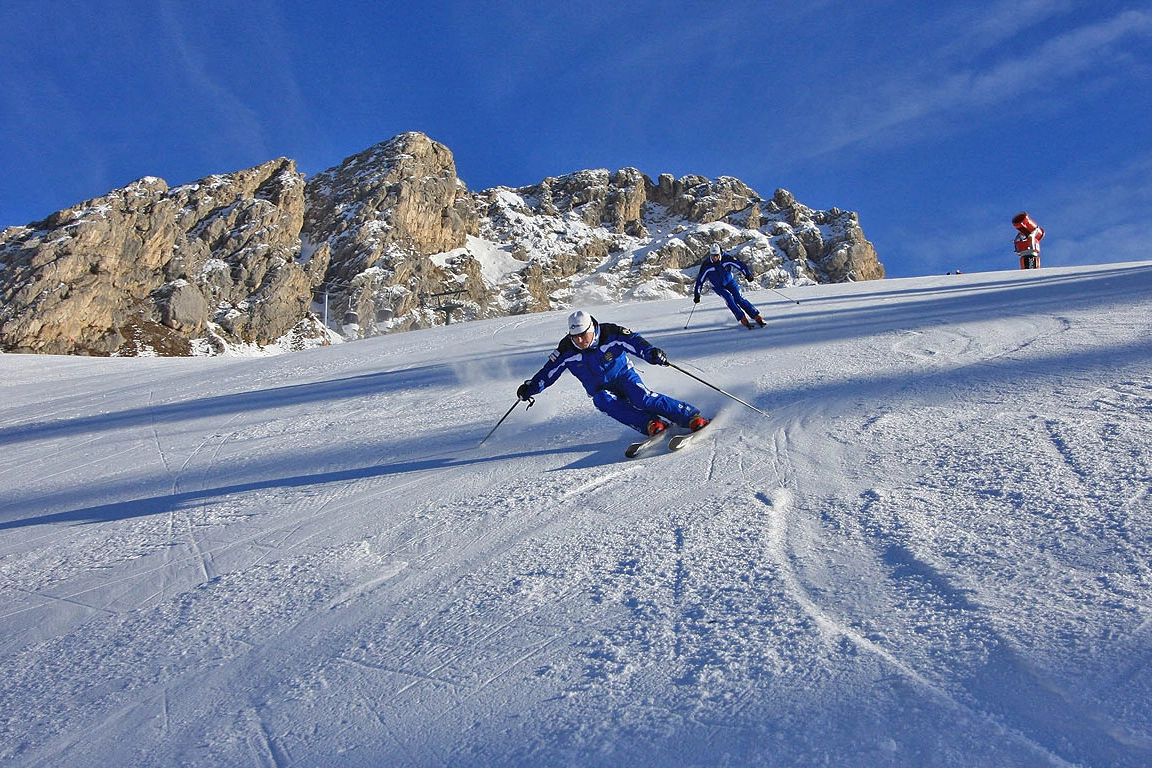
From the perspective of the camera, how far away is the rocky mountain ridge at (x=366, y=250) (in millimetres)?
78562

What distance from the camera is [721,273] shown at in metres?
12.6

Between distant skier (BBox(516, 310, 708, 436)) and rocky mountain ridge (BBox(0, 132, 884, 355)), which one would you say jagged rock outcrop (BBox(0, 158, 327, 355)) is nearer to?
rocky mountain ridge (BBox(0, 132, 884, 355))

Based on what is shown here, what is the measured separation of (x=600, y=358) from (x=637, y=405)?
0.52 m

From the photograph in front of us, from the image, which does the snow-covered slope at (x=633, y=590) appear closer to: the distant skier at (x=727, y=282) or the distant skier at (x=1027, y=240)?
the distant skier at (x=727, y=282)

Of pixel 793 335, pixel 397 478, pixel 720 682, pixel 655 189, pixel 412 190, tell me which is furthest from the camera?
pixel 655 189

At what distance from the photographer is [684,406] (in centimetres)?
550

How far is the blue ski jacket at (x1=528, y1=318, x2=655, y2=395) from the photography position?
221 inches

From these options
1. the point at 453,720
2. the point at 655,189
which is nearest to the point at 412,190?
the point at 655,189

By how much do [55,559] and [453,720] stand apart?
359 cm

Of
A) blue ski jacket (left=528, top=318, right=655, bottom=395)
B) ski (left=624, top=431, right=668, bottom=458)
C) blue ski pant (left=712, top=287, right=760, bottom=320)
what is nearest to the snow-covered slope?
ski (left=624, top=431, right=668, bottom=458)

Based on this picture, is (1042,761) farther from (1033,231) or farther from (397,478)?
(1033,231)

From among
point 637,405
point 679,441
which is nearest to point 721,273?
point 637,405

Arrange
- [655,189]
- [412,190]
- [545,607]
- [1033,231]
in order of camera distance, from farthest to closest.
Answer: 1. [655,189]
2. [412,190]
3. [1033,231]
4. [545,607]

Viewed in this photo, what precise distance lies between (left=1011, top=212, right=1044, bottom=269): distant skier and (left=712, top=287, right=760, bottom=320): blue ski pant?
16.4m
